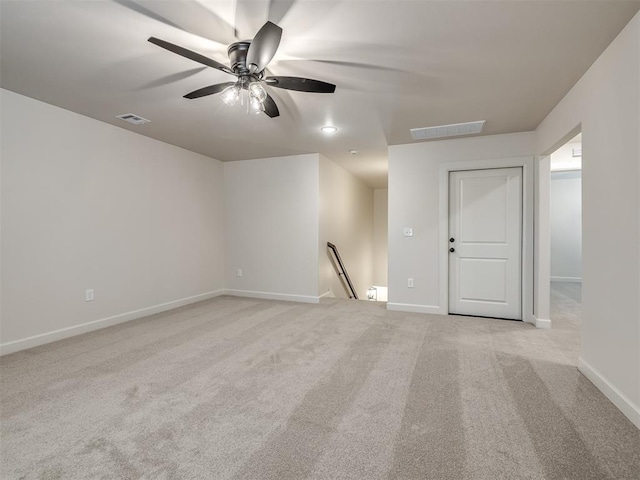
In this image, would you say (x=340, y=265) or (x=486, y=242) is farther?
(x=340, y=265)

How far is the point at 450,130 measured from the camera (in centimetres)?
376

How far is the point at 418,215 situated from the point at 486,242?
3.03 feet

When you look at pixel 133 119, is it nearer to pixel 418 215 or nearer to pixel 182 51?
pixel 182 51

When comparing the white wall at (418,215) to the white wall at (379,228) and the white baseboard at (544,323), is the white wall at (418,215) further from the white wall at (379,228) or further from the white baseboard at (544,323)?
the white wall at (379,228)

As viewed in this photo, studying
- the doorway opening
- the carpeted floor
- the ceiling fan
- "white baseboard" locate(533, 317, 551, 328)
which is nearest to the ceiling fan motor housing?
the ceiling fan

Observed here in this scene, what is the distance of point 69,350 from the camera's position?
2.94m

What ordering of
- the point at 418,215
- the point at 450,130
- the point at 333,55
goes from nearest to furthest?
1. the point at 333,55
2. the point at 450,130
3. the point at 418,215

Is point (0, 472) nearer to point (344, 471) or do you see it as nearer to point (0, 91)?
point (344, 471)

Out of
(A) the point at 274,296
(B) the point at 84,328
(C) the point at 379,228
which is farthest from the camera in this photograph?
(C) the point at 379,228

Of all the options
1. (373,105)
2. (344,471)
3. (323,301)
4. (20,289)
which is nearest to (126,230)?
(20,289)

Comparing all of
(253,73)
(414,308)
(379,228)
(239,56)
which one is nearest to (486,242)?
(414,308)

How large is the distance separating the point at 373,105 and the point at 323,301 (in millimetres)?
3017

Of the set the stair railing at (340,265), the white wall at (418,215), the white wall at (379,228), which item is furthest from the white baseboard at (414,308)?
the white wall at (379,228)

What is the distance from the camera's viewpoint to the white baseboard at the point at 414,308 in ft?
14.0
